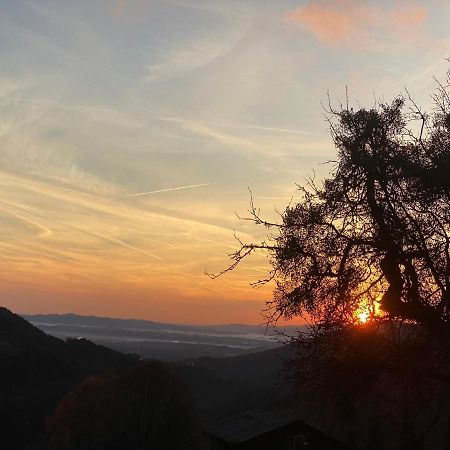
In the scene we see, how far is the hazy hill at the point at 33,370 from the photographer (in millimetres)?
91562

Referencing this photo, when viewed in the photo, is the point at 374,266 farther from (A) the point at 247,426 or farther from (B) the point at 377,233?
(A) the point at 247,426

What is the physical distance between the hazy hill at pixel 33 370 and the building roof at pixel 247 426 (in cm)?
5595

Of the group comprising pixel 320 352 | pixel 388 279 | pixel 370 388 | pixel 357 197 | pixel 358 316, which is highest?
pixel 357 197

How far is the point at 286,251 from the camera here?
407 inches

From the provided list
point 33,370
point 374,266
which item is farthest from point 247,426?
point 33,370

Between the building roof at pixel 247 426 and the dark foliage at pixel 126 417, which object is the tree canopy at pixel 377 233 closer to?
the building roof at pixel 247 426

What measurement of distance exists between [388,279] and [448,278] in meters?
1.09

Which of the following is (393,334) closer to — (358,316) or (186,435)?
(358,316)

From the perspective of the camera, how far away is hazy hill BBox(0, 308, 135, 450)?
300 feet

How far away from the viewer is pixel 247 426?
41.0m

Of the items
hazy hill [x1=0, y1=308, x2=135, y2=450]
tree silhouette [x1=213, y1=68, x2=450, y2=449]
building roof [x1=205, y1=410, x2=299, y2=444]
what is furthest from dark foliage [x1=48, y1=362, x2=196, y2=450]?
tree silhouette [x1=213, y1=68, x2=450, y2=449]

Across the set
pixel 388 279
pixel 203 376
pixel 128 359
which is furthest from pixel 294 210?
pixel 203 376

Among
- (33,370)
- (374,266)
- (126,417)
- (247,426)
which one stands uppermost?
(374,266)

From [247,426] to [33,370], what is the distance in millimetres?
97569
